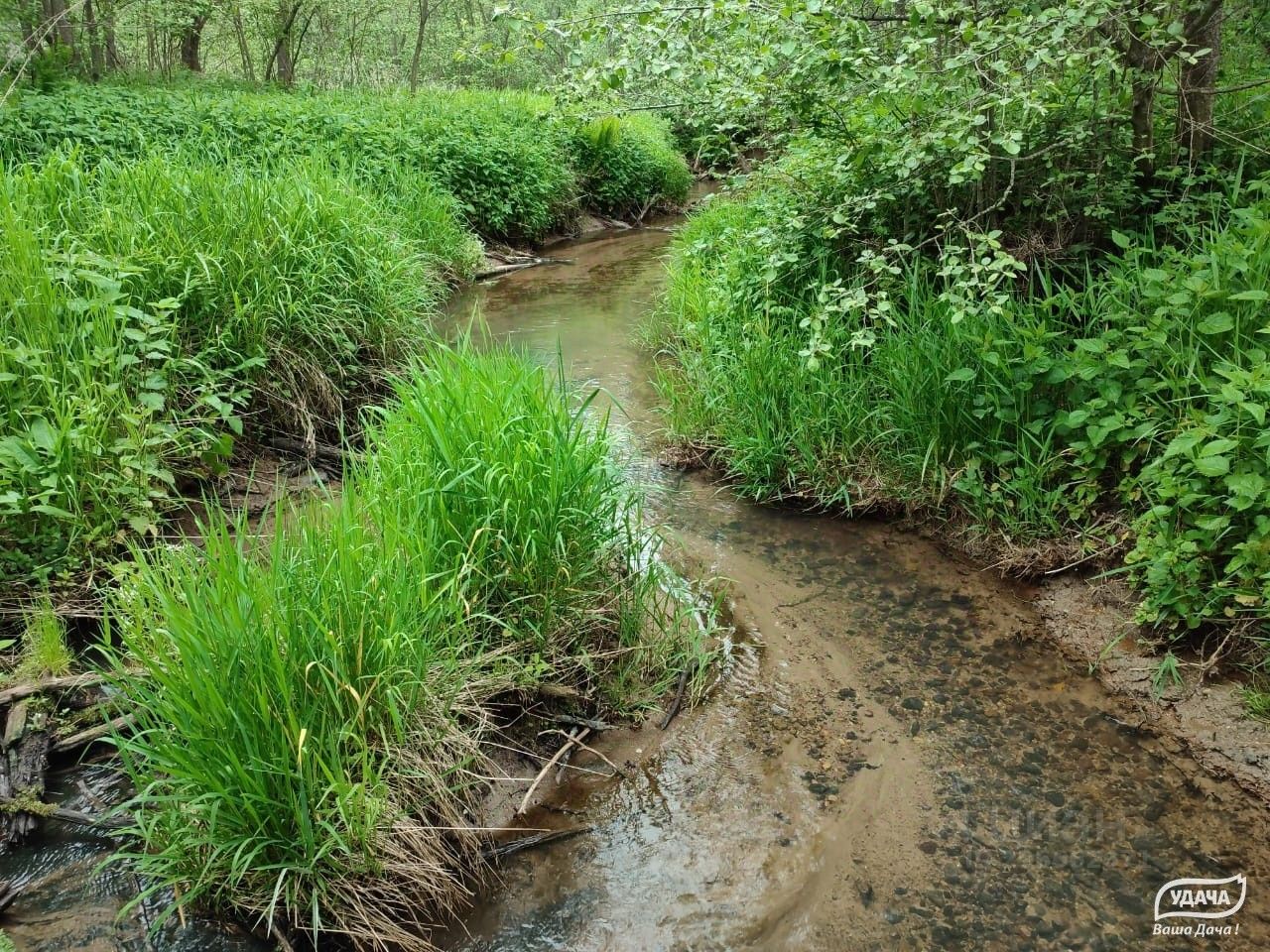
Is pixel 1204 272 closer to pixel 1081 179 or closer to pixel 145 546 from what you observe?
pixel 1081 179

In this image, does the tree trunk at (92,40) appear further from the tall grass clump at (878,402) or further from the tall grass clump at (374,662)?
the tall grass clump at (374,662)

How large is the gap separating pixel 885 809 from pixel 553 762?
3.78 feet

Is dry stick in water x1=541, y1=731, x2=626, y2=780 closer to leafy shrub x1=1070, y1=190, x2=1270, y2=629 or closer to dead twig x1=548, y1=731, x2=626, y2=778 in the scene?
dead twig x1=548, y1=731, x2=626, y2=778

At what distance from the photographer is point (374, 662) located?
2.48 meters

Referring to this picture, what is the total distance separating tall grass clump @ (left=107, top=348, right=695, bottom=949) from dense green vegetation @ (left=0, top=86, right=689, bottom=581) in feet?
1.70

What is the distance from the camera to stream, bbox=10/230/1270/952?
2.39 metres

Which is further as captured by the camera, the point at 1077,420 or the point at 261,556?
the point at 1077,420

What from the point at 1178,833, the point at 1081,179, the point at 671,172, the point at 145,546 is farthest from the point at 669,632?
the point at 671,172

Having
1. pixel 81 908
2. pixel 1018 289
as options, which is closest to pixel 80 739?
pixel 81 908

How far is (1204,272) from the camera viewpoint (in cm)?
356

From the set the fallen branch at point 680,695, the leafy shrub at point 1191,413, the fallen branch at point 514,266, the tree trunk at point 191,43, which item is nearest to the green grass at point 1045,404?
the leafy shrub at point 1191,413

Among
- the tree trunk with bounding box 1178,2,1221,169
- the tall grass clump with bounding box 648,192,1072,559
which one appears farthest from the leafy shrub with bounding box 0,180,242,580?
the tree trunk with bounding box 1178,2,1221,169

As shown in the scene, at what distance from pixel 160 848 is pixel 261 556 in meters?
0.96

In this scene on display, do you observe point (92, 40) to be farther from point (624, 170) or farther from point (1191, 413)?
point (1191, 413)
